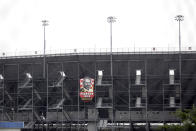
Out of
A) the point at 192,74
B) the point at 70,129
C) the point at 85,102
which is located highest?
the point at 192,74

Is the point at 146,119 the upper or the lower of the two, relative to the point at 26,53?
lower

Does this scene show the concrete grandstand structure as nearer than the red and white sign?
No

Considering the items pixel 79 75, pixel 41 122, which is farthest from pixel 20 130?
pixel 79 75

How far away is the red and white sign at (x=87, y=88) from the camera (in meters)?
41.5

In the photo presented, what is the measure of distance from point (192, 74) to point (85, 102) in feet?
34.1

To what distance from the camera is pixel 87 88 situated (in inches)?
1640

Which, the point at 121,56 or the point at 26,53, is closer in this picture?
the point at 121,56

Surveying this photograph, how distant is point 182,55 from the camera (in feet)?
137

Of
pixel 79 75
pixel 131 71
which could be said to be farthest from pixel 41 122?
pixel 131 71

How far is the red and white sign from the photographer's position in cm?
4147

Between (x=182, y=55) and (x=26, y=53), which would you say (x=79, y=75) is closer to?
(x=26, y=53)

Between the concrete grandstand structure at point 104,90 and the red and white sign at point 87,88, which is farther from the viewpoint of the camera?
the concrete grandstand structure at point 104,90

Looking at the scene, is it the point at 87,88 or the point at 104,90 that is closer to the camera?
the point at 87,88

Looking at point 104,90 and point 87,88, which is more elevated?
point 87,88
